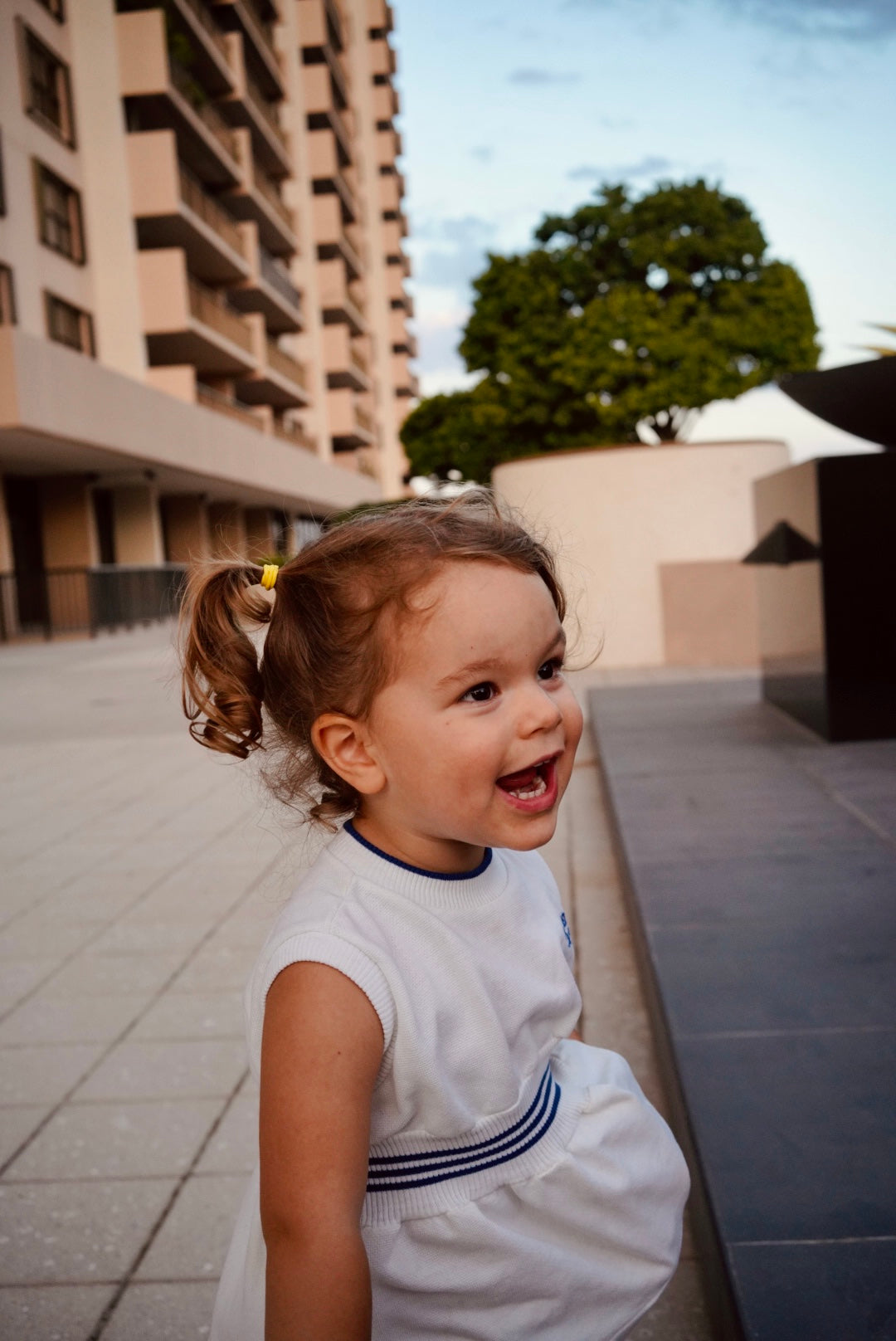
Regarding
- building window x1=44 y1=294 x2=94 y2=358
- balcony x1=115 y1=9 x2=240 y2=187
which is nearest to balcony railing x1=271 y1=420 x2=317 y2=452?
balcony x1=115 y1=9 x2=240 y2=187

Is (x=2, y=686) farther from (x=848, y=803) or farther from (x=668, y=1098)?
(x=668, y=1098)

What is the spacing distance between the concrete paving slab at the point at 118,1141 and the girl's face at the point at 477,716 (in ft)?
5.14

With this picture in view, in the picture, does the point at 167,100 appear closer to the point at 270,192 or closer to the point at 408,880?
the point at 270,192

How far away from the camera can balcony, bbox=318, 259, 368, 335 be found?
149ft

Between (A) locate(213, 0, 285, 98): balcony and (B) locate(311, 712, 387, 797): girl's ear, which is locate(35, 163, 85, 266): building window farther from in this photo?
(B) locate(311, 712, 387, 797): girl's ear

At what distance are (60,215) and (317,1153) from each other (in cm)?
2559

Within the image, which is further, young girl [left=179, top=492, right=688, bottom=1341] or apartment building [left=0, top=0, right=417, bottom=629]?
apartment building [left=0, top=0, right=417, bottom=629]

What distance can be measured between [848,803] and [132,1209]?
111 inches

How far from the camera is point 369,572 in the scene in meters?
1.31

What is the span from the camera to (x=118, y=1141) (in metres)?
2.58

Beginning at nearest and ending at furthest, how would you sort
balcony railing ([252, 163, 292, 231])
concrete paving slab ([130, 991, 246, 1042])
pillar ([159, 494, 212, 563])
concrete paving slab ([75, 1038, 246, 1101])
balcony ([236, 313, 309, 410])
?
concrete paving slab ([75, 1038, 246, 1101])
concrete paving slab ([130, 991, 246, 1042])
pillar ([159, 494, 212, 563])
balcony ([236, 313, 309, 410])
balcony railing ([252, 163, 292, 231])

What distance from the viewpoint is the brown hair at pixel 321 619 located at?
1296 millimetres

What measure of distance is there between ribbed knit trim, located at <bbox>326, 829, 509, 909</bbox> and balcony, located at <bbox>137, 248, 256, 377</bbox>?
26530 mm

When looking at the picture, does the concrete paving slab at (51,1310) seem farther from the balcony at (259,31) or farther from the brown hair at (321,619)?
the balcony at (259,31)
